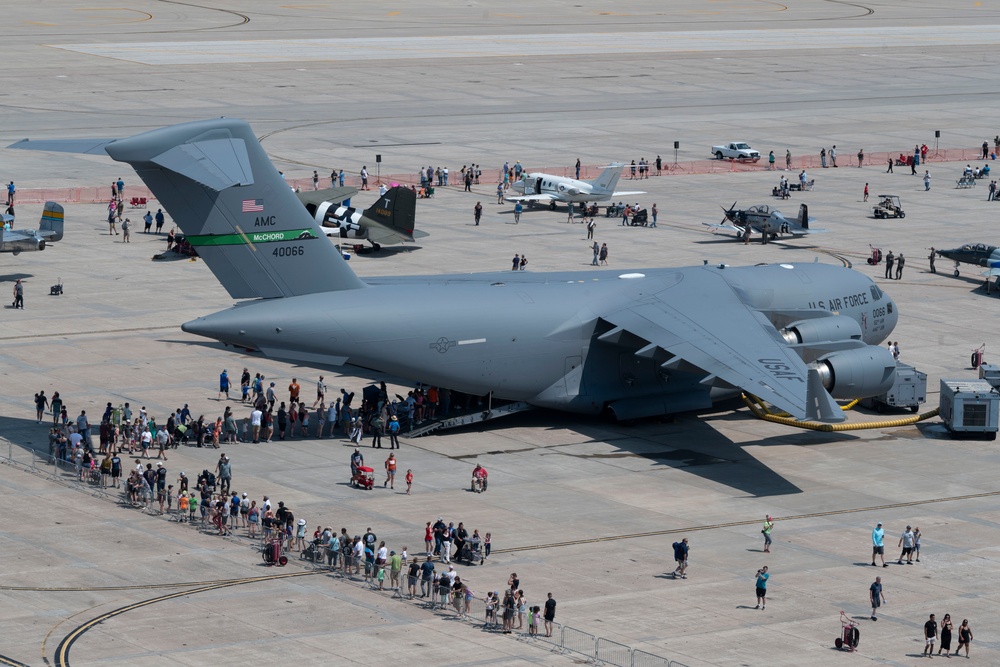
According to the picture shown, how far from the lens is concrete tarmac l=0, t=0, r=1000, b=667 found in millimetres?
37500

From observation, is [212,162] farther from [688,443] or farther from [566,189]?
[566,189]

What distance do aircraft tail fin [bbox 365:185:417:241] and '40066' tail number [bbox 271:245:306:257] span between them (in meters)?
31.7

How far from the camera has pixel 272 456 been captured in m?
50.6

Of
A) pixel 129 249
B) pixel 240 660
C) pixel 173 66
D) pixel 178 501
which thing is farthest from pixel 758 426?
pixel 173 66

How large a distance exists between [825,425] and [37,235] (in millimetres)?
39880

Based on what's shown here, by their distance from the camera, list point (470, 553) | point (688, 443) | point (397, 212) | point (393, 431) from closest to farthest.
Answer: point (470, 553)
point (393, 431)
point (688, 443)
point (397, 212)

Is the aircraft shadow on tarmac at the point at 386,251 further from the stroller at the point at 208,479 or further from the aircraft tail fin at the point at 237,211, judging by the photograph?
the stroller at the point at 208,479

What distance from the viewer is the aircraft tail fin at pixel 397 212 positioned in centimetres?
8231

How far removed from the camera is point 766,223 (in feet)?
287

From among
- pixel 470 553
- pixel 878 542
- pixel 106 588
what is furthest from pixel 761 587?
pixel 106 588

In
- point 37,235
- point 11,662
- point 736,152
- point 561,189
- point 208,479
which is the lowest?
point 11,662

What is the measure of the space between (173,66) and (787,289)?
92910 mm

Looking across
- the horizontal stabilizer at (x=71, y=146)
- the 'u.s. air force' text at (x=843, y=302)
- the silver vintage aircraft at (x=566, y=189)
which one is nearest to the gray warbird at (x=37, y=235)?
the silver vintage aircraft at (x=566, y=189)

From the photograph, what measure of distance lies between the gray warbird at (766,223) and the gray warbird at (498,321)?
29808 mm
